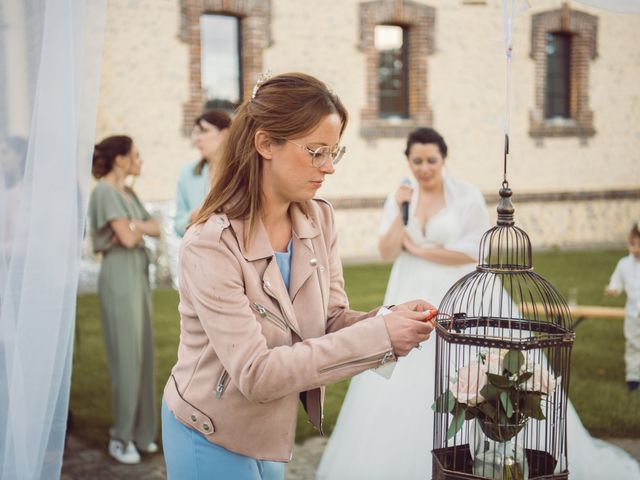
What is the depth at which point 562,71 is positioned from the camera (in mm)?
15523

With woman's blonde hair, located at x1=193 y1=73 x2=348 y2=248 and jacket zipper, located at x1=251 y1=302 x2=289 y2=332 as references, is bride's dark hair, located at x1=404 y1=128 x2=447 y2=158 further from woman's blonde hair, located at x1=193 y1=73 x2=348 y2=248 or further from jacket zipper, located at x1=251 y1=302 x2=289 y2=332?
jacket zipper, located at x1=251 y1=302 x2=289 y2=332

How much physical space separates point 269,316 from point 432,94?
12.5 metres

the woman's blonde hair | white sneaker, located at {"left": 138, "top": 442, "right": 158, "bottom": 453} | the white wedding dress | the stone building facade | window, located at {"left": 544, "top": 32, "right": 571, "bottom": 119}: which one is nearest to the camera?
the woman's blonde hair

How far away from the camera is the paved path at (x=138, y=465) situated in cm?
455

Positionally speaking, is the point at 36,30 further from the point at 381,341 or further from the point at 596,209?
the point at 596,209

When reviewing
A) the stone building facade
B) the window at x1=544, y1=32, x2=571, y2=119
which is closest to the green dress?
the stone building facade

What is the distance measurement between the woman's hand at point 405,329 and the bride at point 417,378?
2468mm

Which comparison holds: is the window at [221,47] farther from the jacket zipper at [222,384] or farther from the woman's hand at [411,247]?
the jacket zipper at [222,384]

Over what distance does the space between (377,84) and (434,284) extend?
30.4 ft

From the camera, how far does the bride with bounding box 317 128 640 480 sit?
14.1 feet

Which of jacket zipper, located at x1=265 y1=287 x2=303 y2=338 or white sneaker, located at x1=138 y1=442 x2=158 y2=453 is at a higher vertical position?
jacket zipper, located at x1=265 y1=287 x2=303 y2=338

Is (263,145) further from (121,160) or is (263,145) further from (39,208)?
(121,160)

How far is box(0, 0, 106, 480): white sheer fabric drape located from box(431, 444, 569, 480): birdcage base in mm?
1172

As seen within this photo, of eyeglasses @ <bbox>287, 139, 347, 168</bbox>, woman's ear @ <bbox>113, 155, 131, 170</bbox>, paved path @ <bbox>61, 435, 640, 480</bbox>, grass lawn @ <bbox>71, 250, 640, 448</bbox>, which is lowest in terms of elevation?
grass lawn @ <bbox>71, 250, 640, 448</bbox>
